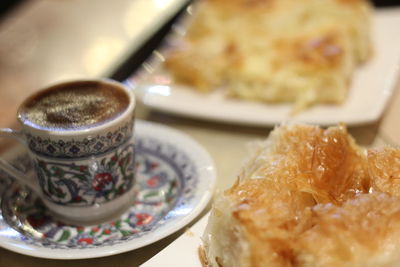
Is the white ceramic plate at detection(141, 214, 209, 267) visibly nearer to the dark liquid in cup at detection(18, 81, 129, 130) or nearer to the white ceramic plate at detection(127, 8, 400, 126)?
the dark liquid in cup at detection(18, 81, 129, 130)

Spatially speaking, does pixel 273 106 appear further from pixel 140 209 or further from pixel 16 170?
pixel 16 170

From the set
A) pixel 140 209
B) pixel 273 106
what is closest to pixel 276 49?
pixel 273 106

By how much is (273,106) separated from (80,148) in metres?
0.90

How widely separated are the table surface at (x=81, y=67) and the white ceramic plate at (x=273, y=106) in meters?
0.07

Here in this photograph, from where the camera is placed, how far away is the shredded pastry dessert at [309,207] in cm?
88

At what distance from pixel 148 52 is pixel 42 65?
2.07 ft

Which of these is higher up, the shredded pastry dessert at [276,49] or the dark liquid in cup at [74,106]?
the dark liquid in cup at [74,106]

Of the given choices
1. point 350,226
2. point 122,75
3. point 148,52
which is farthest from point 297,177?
point 148,52

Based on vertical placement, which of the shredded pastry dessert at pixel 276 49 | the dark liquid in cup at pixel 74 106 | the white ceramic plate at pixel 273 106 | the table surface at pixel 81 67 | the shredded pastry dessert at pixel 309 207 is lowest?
the table surface at pixel 81 67

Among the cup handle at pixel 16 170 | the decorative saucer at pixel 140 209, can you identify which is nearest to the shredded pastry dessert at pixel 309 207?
the decorative saucer at pixel 140 209

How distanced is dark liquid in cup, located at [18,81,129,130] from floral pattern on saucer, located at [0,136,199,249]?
0.89 feet

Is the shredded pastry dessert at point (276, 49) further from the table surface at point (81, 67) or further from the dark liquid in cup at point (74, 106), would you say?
the dark liquid in cup at point (74, 106)

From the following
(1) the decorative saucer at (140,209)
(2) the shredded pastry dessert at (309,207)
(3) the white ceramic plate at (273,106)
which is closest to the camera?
(2) the shredded pastry dessert at (309,207)

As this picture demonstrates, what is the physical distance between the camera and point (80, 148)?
1.26m
